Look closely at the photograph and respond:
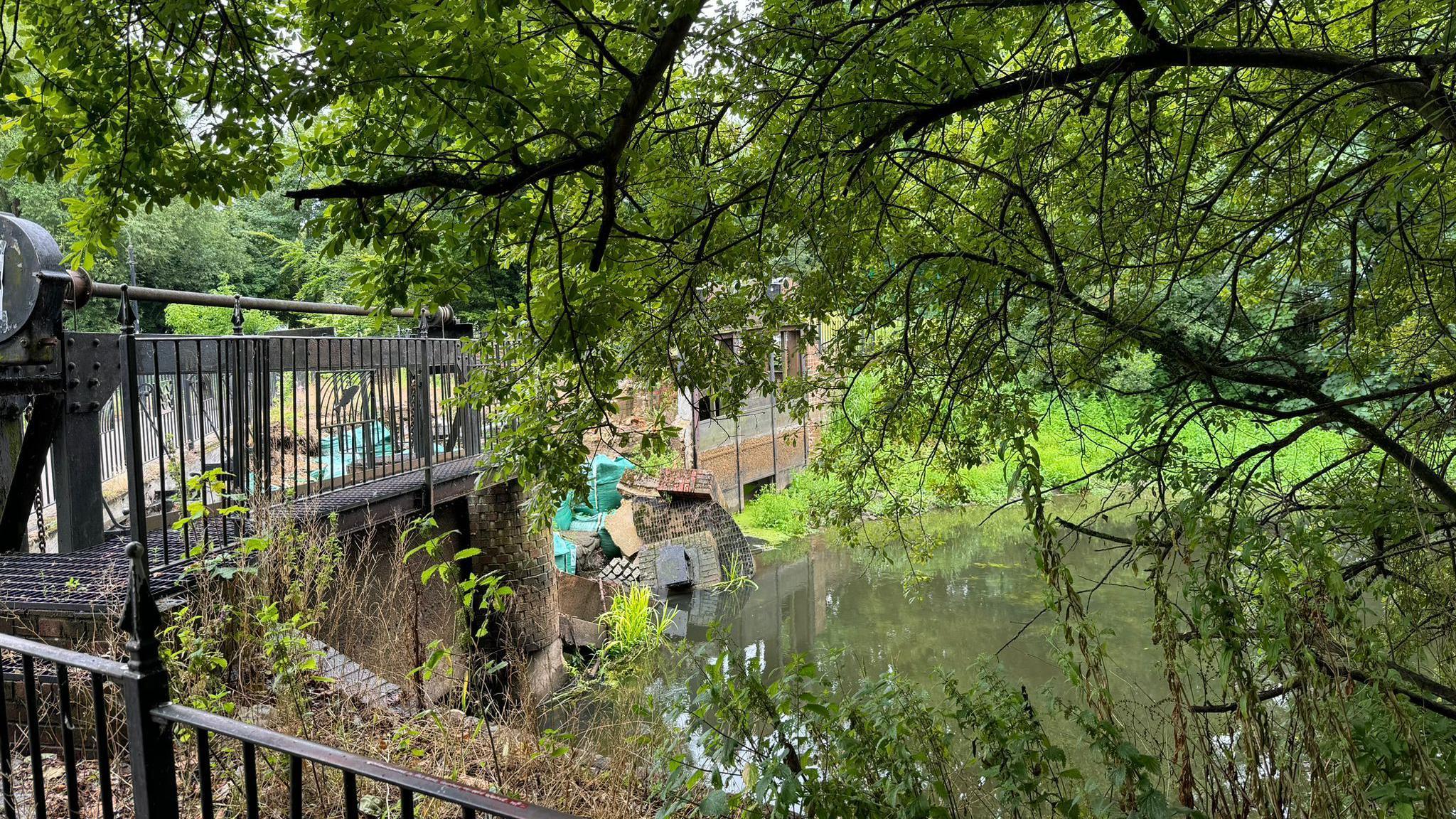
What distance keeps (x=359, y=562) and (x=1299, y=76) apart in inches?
222

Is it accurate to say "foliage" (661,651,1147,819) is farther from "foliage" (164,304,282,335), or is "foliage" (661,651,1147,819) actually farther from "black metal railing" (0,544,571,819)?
"foliage" (164,304,282,335)

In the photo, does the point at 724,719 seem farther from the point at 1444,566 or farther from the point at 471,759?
the point at 1444,566

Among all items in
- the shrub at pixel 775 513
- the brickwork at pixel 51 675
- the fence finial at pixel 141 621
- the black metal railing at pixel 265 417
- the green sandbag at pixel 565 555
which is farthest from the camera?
the shrub at pixel 775 513

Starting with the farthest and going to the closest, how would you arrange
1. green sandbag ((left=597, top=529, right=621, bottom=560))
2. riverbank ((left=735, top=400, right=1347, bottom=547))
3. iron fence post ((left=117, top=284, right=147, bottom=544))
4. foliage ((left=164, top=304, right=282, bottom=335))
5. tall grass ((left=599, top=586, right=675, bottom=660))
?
foliage ((left=164, top=304, right=282, bottom=335)), green sandbag ((left=597, top=529, right=621, bottom=560)), tall grass ((left=599, top=586, right=675, bottom=660)), riverbank ((left=735, top=400, right=1347, bottom=547)), iron fence post ((left=117, top=284, right=147, bottom=544))

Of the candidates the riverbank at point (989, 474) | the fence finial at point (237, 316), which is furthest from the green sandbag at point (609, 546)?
the fence finial at point (237, 316)

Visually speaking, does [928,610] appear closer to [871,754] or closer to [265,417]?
[265,417]

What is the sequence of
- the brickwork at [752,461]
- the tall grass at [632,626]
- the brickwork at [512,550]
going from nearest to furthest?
the tall grass at [632,626]
the brickwork at [512,550]
the brickwork at [752,461]

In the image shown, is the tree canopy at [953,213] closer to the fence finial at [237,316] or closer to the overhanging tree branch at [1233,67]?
the overhanging tree branch at [1233,67]

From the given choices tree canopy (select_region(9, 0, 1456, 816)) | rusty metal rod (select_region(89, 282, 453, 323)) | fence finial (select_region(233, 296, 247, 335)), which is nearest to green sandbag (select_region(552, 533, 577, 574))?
rusty metal rod (select_region(89, 282, 453, 323))

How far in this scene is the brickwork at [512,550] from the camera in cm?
864

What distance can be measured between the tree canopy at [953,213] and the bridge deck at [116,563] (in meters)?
1.58

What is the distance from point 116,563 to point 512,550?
4.53 m

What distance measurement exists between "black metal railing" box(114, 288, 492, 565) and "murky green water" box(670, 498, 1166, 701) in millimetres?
4702

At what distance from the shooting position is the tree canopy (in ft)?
8.19
